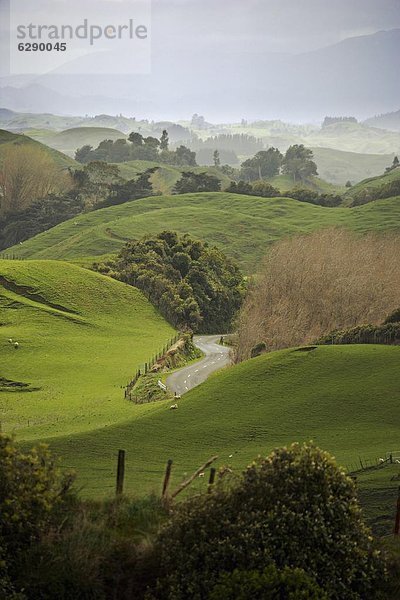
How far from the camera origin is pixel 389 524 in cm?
2428

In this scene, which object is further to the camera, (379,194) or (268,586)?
(379,194)

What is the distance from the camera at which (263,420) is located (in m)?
41.8

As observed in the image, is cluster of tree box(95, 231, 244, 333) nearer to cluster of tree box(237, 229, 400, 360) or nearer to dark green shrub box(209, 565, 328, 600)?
cluster of tree box(237, 229, 400, 360)

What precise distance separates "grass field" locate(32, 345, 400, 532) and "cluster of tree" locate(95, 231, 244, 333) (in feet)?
169

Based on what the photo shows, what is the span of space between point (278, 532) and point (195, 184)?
590 ft

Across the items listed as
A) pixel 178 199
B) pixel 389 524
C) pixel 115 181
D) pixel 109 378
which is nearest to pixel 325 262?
pixel 109 378

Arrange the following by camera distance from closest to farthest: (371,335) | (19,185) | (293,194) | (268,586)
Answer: (268,586)
(371,335)
(293,194)
(19,185)

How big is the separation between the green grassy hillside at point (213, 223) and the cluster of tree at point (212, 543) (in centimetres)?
11924

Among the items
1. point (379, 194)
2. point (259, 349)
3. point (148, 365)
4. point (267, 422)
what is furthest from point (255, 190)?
point (267, 422)

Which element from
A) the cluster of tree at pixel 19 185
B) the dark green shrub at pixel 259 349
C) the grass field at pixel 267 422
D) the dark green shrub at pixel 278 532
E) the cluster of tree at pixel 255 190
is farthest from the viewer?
the cluster of tree at pixel 255 190

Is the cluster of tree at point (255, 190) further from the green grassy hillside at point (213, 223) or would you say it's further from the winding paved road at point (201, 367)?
the winding paved road at point (201, 367)

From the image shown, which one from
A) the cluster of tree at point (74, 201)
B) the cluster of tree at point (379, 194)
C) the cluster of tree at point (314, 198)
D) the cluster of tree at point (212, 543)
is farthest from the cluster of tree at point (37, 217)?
the cluster of tree at point (212, 543)

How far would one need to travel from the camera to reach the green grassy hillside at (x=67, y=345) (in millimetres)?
55406

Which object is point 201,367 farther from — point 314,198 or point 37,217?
point 314,198
